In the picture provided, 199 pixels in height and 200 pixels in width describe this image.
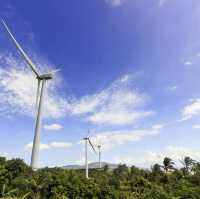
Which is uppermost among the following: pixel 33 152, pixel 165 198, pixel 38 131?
pixel 38 131

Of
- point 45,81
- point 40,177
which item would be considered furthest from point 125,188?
point 45,81

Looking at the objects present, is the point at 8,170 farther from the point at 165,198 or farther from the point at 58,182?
the point at 165,198

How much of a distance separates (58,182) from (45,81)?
56.5 feet

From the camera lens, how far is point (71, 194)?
50.6 meters

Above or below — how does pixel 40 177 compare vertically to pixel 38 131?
below

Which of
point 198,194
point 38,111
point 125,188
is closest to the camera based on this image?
point 198,194

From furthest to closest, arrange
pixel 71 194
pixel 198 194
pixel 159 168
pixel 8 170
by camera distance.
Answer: pixel 159 168
pixel 8 170
pixel 71 194
pixel 198 194

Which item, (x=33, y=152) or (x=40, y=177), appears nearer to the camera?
(x=33, y=152)

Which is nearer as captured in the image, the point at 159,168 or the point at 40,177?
the point at 40,177

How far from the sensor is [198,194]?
34188 mm

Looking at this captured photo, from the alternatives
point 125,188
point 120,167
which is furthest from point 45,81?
point 120,167

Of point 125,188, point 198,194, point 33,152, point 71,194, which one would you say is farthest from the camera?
point 125,188

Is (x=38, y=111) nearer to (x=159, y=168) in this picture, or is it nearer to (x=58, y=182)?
(x=58, y=182)

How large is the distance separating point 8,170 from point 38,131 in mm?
14234
